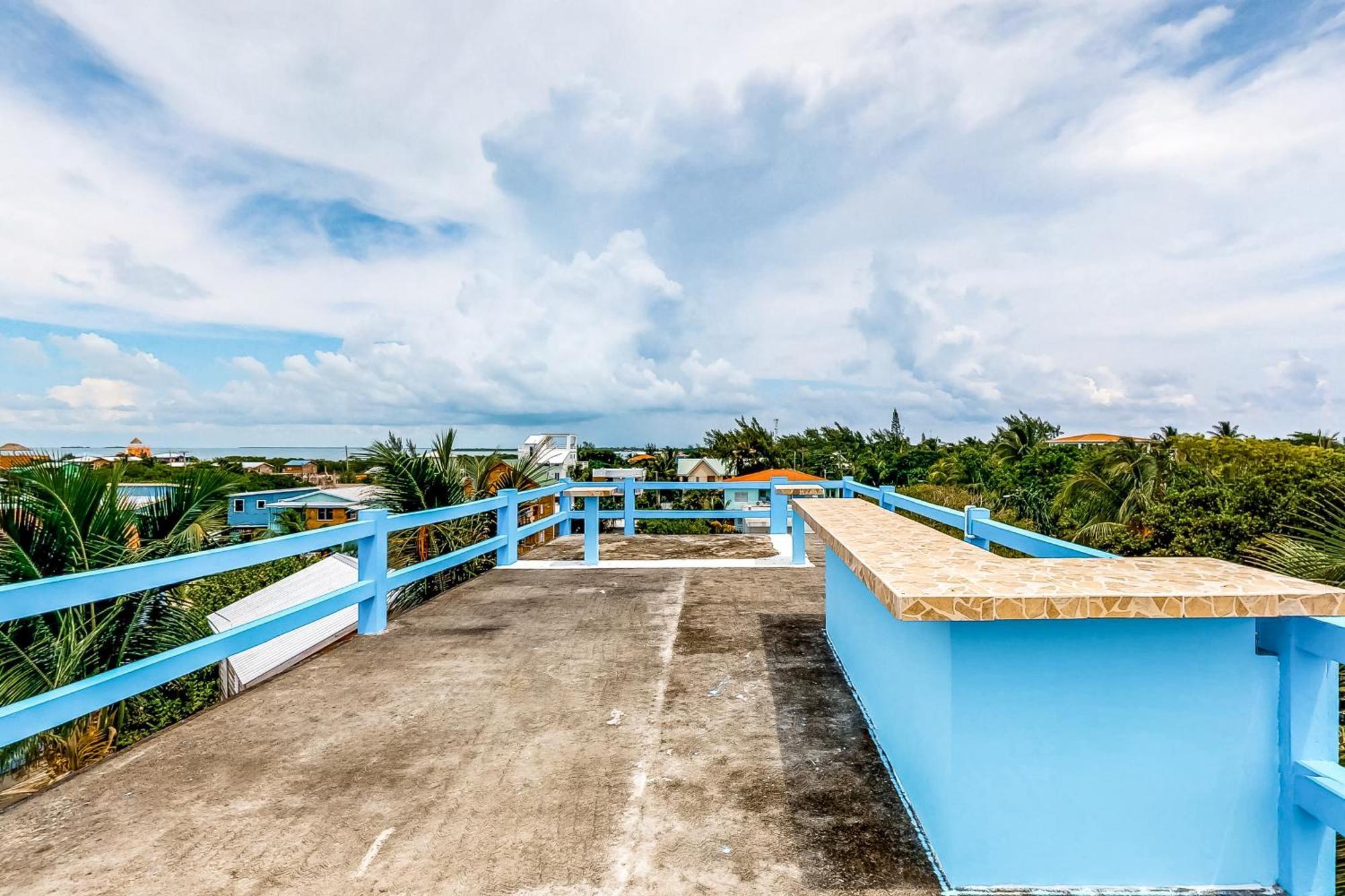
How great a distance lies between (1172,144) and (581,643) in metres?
8.01

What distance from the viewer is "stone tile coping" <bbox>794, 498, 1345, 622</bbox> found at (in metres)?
1.64

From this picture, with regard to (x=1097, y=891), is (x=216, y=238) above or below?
above

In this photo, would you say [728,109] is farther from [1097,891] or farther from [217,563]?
[1097,891]

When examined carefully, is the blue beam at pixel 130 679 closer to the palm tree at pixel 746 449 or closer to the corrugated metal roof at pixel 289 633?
the corrugated metal roof at pixel 289 633

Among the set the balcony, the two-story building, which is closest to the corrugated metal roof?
the balcony

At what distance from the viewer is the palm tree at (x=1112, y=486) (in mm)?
13969

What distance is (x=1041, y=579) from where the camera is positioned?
1.88 m

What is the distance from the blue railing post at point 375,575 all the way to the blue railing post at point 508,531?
2.59 metres

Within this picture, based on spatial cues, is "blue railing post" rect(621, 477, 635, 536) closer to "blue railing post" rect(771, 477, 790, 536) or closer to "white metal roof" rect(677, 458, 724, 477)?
"blue railing post" rect(771, 477, 790, 536)

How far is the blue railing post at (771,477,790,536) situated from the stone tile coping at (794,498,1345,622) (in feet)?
22.2

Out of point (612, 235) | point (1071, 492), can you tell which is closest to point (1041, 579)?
point (612, 235)

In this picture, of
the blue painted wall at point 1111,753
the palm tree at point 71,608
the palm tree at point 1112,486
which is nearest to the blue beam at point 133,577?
the palm tree at point 71,608

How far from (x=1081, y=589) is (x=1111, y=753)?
0.55m

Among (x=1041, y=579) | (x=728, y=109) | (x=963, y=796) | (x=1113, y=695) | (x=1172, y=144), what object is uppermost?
(x=728, y=109)
